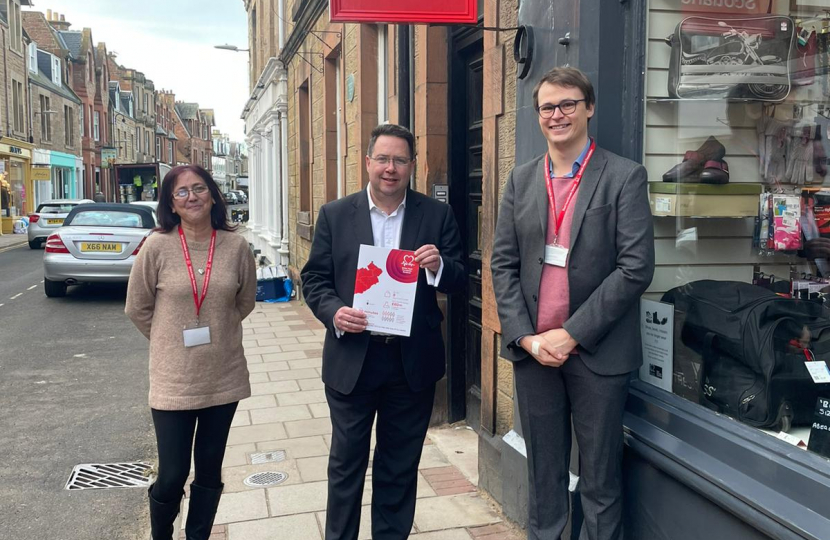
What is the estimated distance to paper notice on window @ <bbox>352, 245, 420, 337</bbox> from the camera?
114 inches

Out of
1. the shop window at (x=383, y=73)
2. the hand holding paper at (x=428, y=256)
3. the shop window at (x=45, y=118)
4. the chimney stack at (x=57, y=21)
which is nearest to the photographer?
the hand holding paper at (x=428, y=256)

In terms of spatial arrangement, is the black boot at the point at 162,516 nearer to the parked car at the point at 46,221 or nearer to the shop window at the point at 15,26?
the parked car at the point at 46,221

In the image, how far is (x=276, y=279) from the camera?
12.6 metres

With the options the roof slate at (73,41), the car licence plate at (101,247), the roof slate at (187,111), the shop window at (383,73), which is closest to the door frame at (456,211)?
the shop window at (383,73)

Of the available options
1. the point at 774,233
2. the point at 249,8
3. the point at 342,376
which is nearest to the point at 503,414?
the point at 342,376

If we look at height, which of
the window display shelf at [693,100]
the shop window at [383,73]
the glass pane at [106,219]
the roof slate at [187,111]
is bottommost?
the glass pane at [106,219]

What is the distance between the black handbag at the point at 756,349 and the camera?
2.44m

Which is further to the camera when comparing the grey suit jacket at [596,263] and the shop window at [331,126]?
the shop window at [331,126]

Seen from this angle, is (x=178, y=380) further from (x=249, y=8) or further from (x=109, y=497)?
(x=249, y=8)

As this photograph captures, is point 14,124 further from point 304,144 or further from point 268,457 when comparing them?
point 268,457

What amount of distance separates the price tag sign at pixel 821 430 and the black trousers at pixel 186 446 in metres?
2.23

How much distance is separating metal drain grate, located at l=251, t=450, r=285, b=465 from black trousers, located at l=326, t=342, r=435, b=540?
1.73m

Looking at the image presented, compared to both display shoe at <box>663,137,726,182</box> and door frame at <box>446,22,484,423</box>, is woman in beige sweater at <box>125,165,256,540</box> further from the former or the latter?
door frame at <box>446,22,484,423</box>

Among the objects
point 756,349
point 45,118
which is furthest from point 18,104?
point 756,349
